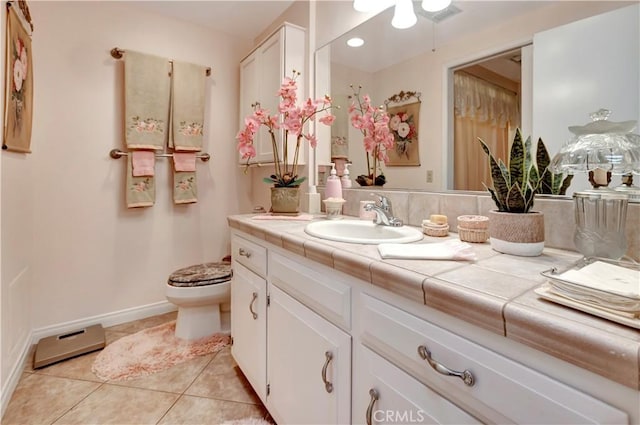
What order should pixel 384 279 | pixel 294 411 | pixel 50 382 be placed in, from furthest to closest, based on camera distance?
pixel 50 382 < pixel 294 411 < pixel 384 279

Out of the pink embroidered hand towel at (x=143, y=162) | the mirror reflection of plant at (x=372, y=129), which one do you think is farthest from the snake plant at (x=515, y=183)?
the pink embroidered hand towel at (x=143, y=162)

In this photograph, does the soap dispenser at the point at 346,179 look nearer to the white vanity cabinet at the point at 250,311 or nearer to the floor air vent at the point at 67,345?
the white vanity cabinet at the point at 250,311

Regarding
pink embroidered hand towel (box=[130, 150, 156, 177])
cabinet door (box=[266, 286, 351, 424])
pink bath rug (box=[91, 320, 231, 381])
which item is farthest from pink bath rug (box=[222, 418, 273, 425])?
pink embroidered hand towel (box=[130, 150, 156, 177])

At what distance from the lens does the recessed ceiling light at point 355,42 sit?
1690 millimetres

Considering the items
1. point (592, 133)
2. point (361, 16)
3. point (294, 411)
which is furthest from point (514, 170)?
point (361, 16)

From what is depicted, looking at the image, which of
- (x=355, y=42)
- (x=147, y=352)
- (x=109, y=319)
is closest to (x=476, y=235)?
(x=355, y=42)

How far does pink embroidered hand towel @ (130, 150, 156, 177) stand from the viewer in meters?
2.14

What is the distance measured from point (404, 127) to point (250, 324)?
1180 mm

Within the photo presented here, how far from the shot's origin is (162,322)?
2254 millimetres

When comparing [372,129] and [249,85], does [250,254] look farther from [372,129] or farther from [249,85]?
[249,85]

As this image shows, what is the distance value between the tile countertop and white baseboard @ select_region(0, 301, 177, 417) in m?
1.69

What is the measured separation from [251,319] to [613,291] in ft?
4.09

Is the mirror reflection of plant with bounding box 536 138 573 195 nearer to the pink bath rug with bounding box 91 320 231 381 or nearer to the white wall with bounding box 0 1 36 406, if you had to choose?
the pink bath rug with bounding box 91 320 231 381

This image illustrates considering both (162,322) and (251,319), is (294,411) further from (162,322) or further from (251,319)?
(162,322)
